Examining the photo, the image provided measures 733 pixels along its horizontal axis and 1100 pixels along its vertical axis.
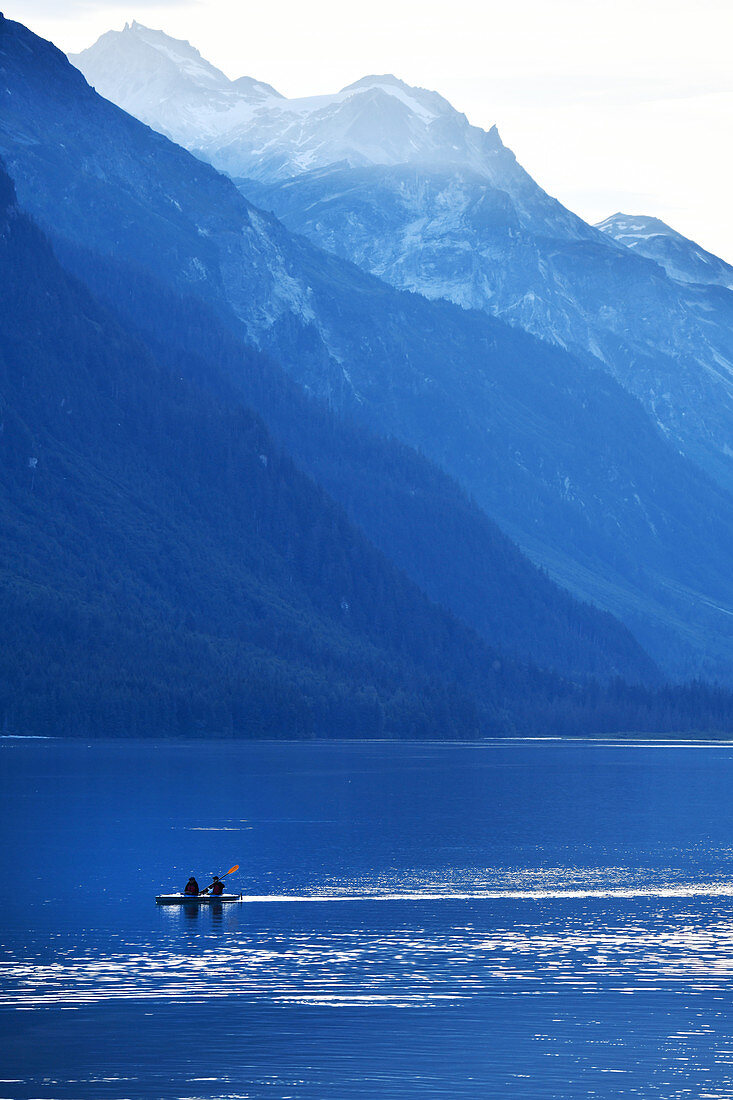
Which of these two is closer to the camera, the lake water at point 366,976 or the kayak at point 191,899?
the lake water at point 366,976

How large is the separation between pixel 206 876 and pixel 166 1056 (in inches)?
2687

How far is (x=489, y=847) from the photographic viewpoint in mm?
181250

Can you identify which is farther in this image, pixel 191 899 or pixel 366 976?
pixel 191 899

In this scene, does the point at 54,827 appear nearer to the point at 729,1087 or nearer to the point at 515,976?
the point at 515,976

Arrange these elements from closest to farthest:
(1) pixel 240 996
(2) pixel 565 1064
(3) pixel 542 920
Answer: (2) pixel 565 1064 → (1) pixel 240 996 → (3) pixel 542 920

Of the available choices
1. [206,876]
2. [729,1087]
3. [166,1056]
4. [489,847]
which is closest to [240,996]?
[166,1056]

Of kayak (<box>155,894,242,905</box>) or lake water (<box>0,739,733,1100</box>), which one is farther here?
kayak (<box>155,894,242,905</box>)

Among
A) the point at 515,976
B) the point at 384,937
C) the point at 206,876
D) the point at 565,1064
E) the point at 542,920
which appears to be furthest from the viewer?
the point at 206,876

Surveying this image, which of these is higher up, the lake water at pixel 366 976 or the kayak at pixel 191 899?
the kayak at pixel 191 899

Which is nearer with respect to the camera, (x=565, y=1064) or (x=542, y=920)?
(x=565, y=1064)

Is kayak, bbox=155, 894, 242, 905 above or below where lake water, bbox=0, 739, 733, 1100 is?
above

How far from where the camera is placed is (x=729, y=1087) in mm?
74875

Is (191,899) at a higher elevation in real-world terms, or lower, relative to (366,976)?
higher

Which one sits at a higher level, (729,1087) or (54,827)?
(54,827)
